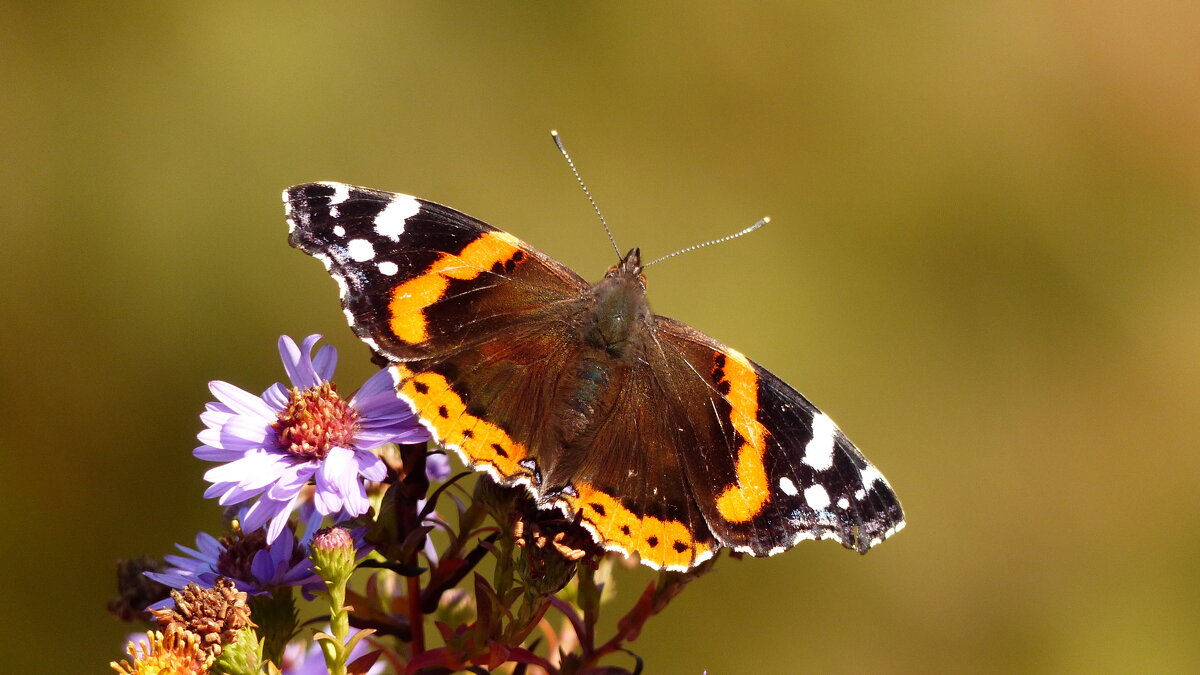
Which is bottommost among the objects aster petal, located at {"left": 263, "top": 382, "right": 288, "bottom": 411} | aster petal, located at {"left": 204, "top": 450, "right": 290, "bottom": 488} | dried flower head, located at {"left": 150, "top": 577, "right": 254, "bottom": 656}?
dried flower head, located at {"left": 150, "top": 577, "right": 254, "bottom": 656}

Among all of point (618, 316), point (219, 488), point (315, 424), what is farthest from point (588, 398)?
point (219, 488)

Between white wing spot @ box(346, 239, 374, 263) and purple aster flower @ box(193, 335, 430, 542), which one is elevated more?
white wing spot @ box(346, 239, 374, 263)

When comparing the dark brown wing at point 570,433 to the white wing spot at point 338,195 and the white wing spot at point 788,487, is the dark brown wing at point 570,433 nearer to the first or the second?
the white wing spot at point 788,487

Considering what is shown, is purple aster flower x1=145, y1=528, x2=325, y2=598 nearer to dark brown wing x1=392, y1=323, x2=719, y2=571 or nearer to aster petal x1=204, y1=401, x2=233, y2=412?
aster petal x1=204, y1=401, x2=233, y2=412

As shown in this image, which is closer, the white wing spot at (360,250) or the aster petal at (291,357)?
the aster petal at (291,357)

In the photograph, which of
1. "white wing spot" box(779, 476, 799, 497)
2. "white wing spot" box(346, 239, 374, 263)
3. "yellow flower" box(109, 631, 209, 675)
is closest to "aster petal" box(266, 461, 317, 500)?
"yellow flower" box(109, 631, 209, 675)

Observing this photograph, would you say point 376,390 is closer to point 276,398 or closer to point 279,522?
point 276,398

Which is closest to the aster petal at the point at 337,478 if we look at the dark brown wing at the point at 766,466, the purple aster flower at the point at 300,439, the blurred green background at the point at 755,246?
the purple aster flower at the point at 300,439

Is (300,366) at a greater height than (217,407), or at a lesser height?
greater
